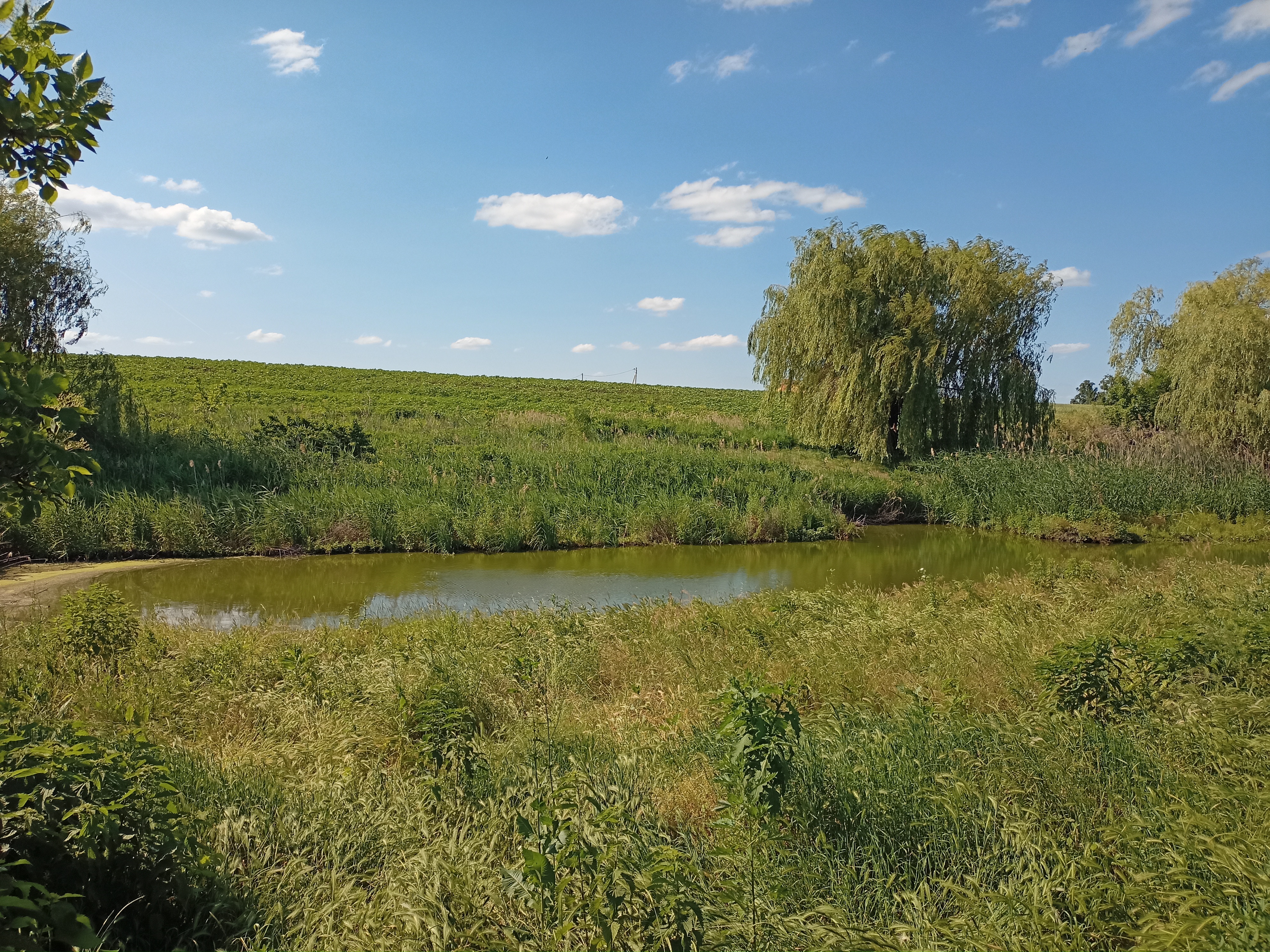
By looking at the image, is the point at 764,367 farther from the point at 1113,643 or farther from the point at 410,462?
the point at 1113,643

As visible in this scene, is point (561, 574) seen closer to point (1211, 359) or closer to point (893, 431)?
point (893, 431)

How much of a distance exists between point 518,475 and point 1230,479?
55.3 ft

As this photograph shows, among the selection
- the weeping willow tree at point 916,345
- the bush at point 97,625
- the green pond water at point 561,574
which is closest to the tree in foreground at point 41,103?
the bush at point 97,625

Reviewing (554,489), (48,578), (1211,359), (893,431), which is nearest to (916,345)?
(893,431)

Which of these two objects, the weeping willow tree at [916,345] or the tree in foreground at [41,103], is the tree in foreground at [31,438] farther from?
the weeping willow tree at [916,345]

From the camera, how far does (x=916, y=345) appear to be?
23094mm

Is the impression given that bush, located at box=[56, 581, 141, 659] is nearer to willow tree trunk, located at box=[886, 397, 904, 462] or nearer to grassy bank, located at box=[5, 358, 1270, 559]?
grassy bank, located at box=[5, 358, 1270, 559]

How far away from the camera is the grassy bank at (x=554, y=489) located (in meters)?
14.6

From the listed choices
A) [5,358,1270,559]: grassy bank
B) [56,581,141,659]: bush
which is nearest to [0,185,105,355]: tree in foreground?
[5,358,1270,559]: grassy bank

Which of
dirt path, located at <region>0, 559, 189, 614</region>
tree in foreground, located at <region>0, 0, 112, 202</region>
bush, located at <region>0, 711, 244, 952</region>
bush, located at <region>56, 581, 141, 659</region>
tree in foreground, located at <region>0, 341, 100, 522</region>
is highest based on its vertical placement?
tree in foreground, located at <region>0, 0, 112, 202</region>

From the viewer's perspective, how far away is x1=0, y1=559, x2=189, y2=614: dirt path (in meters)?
9.80

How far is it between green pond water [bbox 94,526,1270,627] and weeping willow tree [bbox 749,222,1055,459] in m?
6.42

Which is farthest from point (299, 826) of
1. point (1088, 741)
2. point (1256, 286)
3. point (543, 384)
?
point (543, 384)

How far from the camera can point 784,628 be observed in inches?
330
